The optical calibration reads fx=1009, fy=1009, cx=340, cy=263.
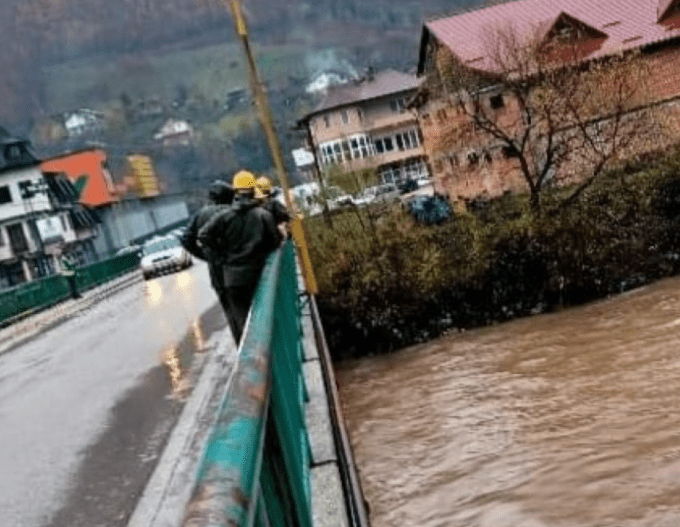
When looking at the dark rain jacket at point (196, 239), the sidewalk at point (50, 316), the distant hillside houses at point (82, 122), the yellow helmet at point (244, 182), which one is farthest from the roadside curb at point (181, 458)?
the distant hillside houses at point (82, 122)

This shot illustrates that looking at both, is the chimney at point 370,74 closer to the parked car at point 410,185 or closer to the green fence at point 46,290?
the parked car at point 410,185

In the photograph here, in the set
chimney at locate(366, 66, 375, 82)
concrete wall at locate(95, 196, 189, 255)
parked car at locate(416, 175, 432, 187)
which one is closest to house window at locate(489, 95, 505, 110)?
parked car at locate(416, 175, 432, 187)

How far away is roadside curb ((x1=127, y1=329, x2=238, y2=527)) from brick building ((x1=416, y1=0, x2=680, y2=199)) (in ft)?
72.7

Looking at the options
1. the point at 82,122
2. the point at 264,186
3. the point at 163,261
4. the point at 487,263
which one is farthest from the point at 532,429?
the point at 82,122

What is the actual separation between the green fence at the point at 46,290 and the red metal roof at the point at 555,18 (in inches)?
673

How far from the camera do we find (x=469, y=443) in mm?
12070

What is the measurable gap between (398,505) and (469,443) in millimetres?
1847

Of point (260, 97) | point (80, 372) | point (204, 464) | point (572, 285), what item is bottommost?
point (572, 285)

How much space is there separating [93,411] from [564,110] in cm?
1871

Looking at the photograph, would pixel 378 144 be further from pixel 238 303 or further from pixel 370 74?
pixel 238 303

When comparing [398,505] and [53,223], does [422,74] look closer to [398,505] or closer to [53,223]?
[53,223]

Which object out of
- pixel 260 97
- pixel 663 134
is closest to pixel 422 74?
pixel 663 134

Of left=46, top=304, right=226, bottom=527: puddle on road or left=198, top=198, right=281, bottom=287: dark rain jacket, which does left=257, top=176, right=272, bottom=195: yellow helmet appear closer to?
left=46, top=304, right=226, bottom=527: puddle on road

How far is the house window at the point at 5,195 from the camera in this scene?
62.2 m
